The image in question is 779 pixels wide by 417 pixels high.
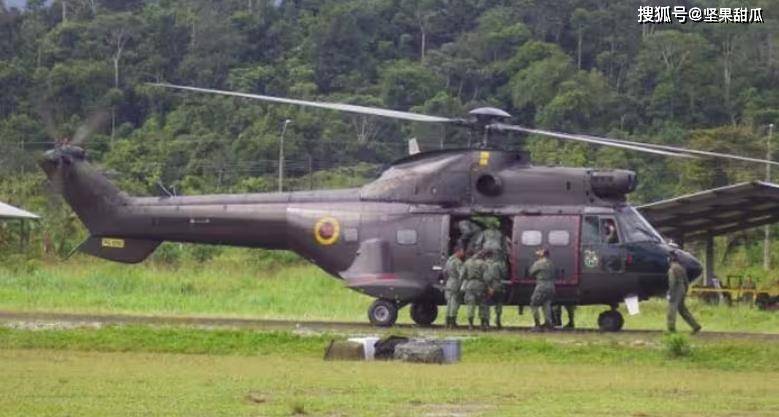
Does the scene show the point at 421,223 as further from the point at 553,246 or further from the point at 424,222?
the point at 553,246

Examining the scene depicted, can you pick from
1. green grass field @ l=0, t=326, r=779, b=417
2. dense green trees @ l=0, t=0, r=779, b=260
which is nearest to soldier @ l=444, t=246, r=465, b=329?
green grass field @ l=0, t=326, r=779, b=417

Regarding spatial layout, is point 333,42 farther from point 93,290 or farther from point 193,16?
point 93,290

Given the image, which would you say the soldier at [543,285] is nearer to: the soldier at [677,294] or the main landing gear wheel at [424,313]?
the soldier at [677,294]

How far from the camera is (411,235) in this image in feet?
107

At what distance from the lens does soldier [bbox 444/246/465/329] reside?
3144 cm

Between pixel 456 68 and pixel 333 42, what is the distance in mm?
7049

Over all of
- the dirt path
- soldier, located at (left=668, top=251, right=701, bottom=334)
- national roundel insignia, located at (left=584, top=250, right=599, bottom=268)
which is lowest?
the dirt path

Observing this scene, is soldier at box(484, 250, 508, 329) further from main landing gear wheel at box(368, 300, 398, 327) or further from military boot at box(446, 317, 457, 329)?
main landing gear wheel at box(368, 300, 398, 327)

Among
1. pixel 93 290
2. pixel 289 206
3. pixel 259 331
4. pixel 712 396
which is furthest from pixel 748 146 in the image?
pixel 712 396

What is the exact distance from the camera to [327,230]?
33469 mm

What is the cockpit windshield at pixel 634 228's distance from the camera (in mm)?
31266

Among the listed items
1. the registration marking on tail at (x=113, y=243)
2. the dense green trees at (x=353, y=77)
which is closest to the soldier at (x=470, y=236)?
the registration marking on tail at (x=113, y=243)

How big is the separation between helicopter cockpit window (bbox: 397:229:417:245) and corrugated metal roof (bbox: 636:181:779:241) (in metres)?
6.40

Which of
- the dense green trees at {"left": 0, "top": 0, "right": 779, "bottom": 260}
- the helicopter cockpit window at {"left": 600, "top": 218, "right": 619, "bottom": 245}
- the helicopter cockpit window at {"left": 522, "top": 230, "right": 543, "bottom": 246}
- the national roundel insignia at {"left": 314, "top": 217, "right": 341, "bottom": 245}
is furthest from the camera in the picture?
the dense green trees at {"left": 0, "top": 0, "right": 779, "bottom": 260}
